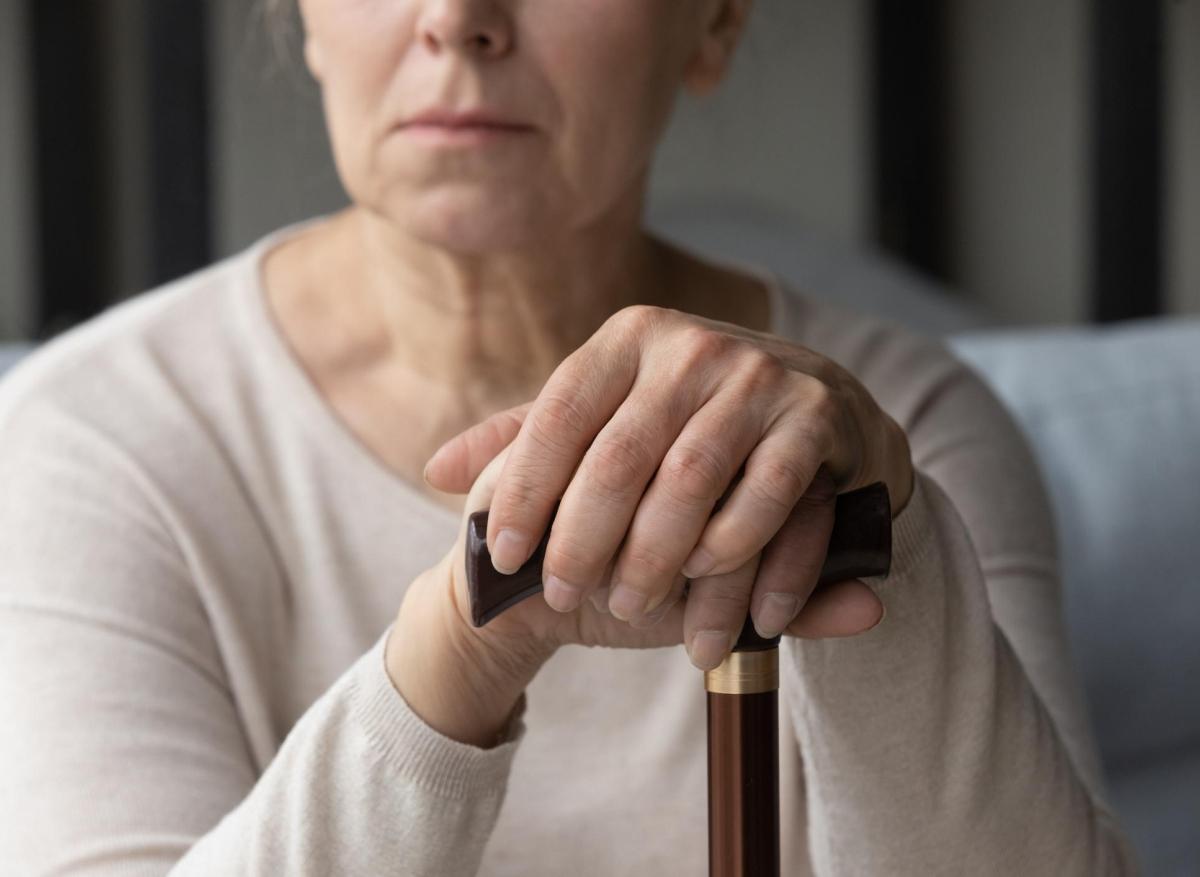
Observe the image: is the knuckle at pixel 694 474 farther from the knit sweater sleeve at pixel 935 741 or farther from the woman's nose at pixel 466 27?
the woman's nose at pixel 466 27

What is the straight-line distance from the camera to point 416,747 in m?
0.71

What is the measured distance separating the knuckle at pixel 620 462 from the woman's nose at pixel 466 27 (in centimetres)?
36

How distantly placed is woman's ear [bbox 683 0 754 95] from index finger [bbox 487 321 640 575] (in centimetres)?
50

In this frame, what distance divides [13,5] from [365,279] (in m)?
2.39

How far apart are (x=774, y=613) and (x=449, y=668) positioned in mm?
183

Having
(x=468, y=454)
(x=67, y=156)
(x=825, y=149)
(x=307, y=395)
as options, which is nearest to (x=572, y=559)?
(x=468, y=454)

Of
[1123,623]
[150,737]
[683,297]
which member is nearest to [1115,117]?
[1123,623]

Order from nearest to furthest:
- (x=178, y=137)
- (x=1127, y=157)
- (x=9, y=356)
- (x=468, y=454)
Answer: (x=468, y=454) < (x=9, y=356) < (x=178, y=137) < (x=1127, y=157)

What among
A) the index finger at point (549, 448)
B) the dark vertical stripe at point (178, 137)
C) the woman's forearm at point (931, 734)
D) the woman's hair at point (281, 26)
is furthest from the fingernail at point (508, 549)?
the dark vertical stripe at point (178, 137)

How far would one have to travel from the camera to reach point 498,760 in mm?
732

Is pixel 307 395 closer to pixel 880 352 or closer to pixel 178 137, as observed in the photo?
pixel 880 352

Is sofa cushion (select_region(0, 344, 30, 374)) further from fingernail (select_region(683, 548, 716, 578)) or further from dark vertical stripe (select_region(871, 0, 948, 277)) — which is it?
dark vertical stripe (select_region(871, 0, 948, 277))

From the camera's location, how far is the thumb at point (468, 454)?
670 mm

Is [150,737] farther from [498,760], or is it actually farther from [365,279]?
[365,279]
